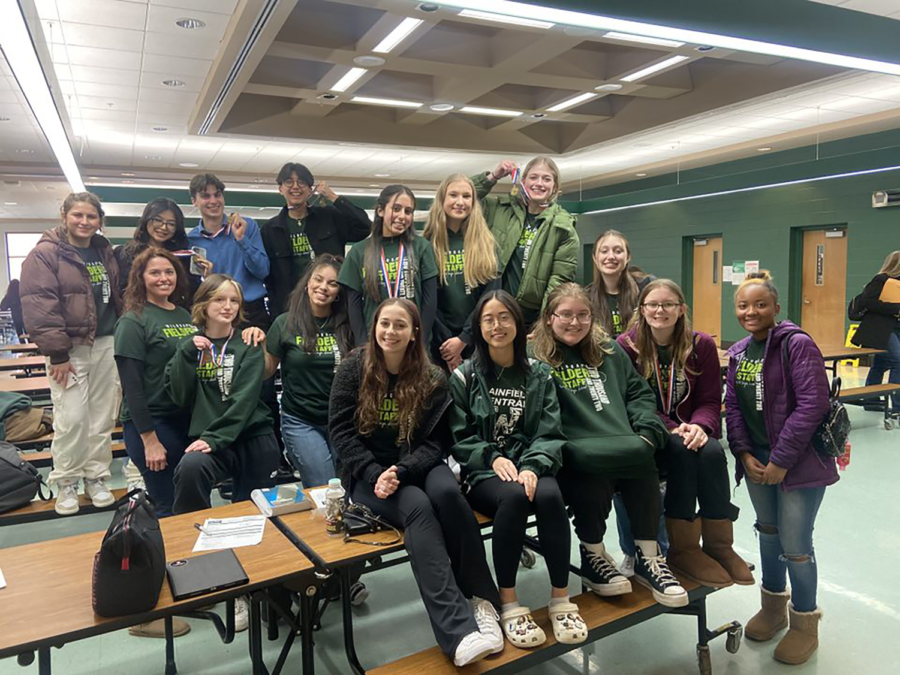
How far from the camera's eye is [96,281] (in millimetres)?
3316

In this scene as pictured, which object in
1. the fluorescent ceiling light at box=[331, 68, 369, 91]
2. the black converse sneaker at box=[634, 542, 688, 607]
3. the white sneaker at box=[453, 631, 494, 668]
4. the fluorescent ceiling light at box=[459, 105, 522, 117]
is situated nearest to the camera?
the white sneaker at box=[453, 631, 494, 668]

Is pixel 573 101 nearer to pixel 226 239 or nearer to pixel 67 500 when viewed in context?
pixel 226 239

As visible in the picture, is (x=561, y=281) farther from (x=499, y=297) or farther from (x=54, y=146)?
(x=54, y=146)

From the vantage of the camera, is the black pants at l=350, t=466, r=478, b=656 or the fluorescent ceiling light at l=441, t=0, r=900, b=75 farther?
the fluorescent ceiling light at l=441, t=0, r=900, b=75

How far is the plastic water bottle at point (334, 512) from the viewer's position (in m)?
2.11

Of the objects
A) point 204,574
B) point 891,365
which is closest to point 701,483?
point 204,574

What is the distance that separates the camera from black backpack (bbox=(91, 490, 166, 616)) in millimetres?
1557

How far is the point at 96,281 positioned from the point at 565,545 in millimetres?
2727

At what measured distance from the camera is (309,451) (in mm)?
2873

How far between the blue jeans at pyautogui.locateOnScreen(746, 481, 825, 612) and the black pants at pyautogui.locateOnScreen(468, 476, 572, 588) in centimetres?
89

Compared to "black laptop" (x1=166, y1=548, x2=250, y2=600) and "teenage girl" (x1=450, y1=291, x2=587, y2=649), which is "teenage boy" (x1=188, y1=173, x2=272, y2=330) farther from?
"black laptop" (x1=166, y1=548, x2=250, y2=600)

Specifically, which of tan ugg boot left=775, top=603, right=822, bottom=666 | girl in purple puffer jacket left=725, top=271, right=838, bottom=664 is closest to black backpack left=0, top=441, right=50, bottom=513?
girl in purple puffer jacket left=725, top=271, right=838, bottom=664

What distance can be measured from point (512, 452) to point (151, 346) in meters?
1.72

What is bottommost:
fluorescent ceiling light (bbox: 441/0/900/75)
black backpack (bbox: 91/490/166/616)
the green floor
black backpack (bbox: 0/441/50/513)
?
the green floor
